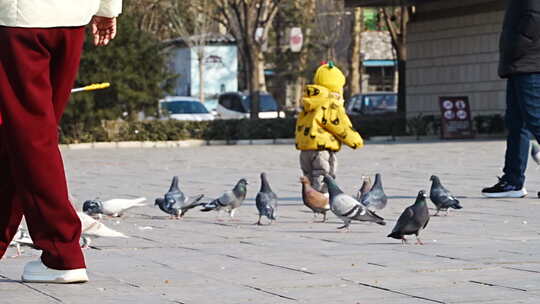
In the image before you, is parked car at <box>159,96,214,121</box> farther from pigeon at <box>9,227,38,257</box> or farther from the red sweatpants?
the red sweatpants

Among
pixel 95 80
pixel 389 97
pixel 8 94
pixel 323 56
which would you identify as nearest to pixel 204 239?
pixel 8 94

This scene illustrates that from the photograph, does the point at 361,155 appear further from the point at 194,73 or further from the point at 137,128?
the point at 194,73

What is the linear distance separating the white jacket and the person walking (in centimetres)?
595

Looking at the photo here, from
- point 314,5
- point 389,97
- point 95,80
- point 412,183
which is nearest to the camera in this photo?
point 412,183

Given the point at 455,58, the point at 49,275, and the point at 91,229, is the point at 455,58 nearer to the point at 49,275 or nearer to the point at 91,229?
the point at 91,229

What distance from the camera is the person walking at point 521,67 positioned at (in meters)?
10.9

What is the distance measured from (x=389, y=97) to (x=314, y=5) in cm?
2351

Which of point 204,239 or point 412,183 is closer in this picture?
point 204,239

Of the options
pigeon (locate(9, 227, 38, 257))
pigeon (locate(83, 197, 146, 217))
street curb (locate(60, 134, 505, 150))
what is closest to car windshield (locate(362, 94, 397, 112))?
street curb (locate(60, 134, 505, 150))

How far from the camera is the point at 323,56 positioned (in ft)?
228

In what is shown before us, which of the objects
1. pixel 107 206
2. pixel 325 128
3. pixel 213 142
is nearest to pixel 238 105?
pixel 213 142

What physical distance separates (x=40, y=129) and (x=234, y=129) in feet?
92.3

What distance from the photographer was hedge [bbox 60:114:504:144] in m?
32.5

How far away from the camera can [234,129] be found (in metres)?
33.7
